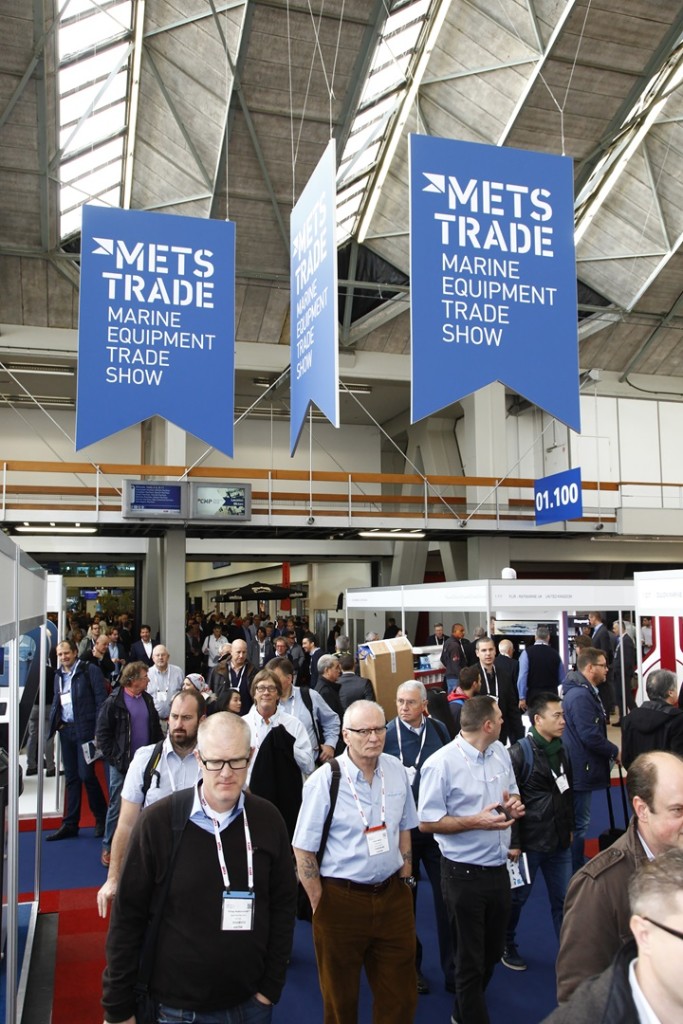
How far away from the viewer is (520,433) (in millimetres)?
23312

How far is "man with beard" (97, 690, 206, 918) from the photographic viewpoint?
11.7ft

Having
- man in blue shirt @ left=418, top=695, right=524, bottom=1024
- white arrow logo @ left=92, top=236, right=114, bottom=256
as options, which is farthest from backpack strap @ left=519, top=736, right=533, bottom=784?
white arrow logo @ left=92, top=236, right=114, bottom=256

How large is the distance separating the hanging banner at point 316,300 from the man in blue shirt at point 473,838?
10.3ft

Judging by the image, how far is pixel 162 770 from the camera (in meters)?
3.85

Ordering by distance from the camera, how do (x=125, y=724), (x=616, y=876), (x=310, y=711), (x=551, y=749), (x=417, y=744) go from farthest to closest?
1. (x=125, y=724)
2. (x=310, y=711)
3. (x=417, y=744)
4. (x=551, y=749)
5. (x=616, y=876)

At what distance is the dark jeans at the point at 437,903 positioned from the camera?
14.3 feet

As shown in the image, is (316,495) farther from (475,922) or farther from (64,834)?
(475,922)

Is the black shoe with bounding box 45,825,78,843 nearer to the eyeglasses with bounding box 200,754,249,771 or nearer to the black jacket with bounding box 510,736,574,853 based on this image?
the black jacket with bounding box 510,736,574,853

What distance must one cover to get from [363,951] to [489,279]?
204 inches

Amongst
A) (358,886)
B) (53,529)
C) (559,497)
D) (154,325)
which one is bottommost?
(358,886)

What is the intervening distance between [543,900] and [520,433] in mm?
18558

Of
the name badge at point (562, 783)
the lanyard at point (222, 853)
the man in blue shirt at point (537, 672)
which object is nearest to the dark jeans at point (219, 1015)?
the lanyard at point (222, 853)

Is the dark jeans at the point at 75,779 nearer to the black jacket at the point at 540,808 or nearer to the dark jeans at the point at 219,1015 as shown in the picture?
the black jacket at the point at 540,808

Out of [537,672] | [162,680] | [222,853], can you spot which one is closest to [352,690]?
[162,680]
